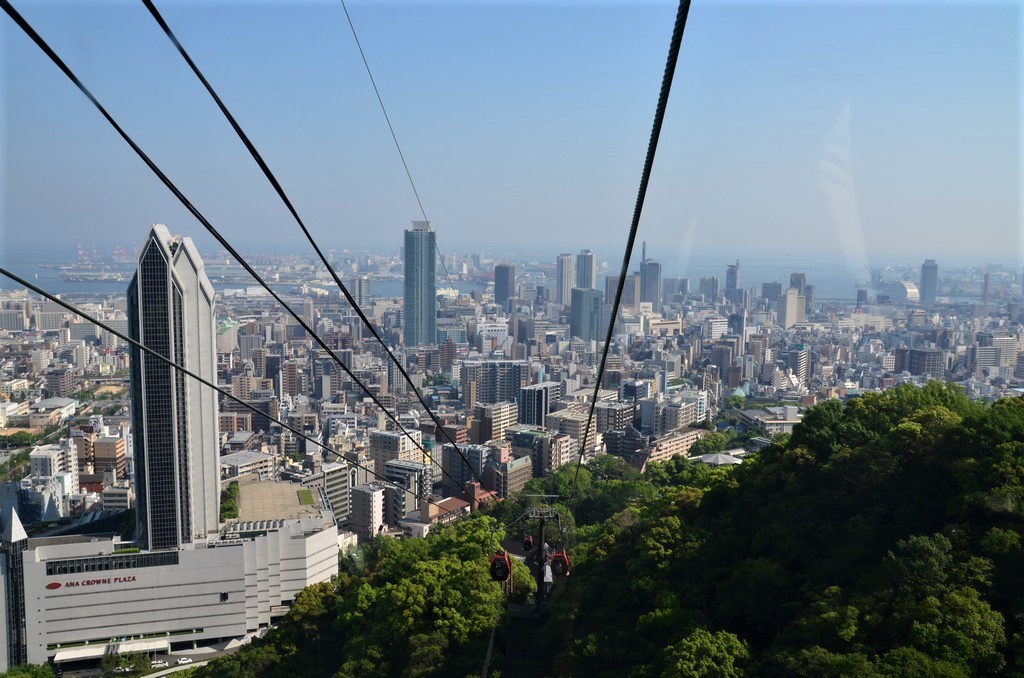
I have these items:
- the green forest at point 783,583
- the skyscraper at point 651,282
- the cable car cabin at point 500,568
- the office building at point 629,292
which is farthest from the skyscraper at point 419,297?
the cable car cabin at point 500,568

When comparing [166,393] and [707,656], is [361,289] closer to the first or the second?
[166,393]

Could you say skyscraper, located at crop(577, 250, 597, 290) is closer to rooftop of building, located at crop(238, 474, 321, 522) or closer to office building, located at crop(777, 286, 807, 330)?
office building, located at crop(777, 286, 807, 330)

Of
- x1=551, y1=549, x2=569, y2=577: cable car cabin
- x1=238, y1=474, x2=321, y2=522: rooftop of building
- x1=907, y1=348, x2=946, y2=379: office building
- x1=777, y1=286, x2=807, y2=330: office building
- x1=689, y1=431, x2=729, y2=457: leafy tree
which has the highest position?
x1=777, y1=286, x2=807, y2=330: office building

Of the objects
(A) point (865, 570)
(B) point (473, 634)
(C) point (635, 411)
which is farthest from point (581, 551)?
(C) point (635, 411)

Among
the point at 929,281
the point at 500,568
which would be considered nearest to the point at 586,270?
the point at 929,281

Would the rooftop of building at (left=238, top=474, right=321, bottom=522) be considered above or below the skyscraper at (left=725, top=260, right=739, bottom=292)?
below

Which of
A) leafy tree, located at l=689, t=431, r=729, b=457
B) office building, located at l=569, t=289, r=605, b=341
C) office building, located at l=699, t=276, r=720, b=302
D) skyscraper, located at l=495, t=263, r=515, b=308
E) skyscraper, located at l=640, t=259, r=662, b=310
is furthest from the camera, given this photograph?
skyscraper, located at l=495, t=263, r=515, b=308

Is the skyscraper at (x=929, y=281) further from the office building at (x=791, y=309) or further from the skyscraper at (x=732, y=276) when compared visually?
the office building at (x=791, y=309)

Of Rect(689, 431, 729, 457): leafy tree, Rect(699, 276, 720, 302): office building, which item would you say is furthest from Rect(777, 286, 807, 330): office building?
Rect(689, 431, 729, 457): leafy tree
